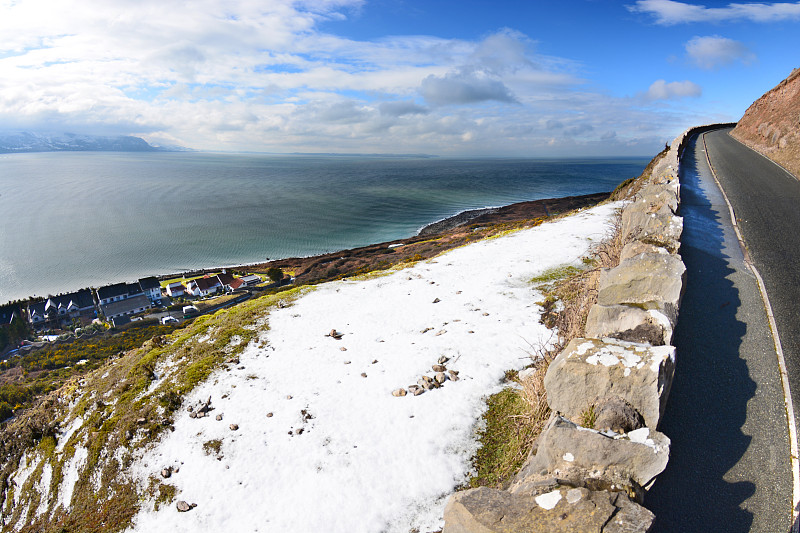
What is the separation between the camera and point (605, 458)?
327cm

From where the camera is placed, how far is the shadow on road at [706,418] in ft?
10.4

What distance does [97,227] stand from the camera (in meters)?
76.8

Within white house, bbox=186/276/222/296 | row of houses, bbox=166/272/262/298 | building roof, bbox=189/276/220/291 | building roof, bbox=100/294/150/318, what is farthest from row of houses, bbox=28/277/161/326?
building roof, bbox=189/276/220/291

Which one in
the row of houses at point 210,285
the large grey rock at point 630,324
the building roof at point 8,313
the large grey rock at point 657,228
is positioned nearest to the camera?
the large grey rock at point 630,324

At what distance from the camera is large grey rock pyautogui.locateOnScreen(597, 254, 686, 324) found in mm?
5223

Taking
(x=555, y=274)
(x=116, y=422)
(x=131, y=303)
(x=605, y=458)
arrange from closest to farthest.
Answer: (x=605, y=458) < (x=116, y=422) < (x=555, y=274) < (x=131, y=303)

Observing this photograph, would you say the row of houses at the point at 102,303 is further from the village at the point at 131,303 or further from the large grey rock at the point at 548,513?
the large grey rock at the point at 548,513

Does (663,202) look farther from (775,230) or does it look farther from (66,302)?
(66,302)

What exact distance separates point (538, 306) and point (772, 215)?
8.16m

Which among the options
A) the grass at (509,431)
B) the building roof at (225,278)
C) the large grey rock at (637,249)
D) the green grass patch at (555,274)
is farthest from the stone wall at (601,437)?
the building roof at (225,278)

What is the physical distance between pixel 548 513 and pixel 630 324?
2.85 m

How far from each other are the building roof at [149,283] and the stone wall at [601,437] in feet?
179

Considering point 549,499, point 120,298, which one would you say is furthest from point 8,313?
point 549,499

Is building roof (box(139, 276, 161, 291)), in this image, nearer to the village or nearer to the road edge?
the village
